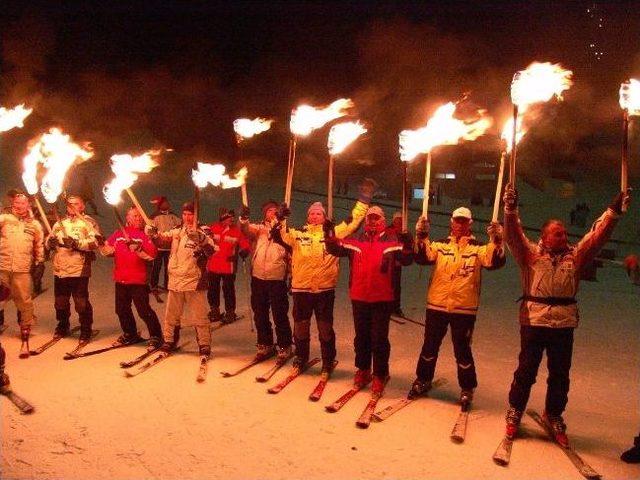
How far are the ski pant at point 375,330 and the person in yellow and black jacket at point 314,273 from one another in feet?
1.52

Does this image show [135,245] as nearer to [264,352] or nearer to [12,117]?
[264,352]

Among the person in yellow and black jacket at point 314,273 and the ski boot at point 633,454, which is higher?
the person in yellow and black jacket at point 314,273

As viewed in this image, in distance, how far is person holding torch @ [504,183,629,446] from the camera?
182 inches

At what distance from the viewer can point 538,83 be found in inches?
184

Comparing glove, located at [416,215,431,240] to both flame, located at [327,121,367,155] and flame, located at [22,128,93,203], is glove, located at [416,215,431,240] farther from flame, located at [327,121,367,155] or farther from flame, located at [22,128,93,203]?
flame, located at [22,128,93,203]

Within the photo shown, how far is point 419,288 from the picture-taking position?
14.1m

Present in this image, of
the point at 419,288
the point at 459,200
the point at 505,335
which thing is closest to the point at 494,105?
the point at 419,288

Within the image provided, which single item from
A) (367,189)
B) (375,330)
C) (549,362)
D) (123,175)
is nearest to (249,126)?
(123,175)

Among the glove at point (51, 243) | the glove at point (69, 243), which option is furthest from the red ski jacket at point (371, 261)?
the glove at point (51, 243)

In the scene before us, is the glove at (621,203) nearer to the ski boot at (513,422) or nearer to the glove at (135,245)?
the ski boot at (513,422)

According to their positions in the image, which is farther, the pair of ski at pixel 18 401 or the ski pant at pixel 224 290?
the ski pant at pixel 224 290

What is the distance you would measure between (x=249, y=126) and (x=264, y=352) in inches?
123

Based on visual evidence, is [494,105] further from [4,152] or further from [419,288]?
[4,152]

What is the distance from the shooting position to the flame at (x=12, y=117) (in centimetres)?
694
